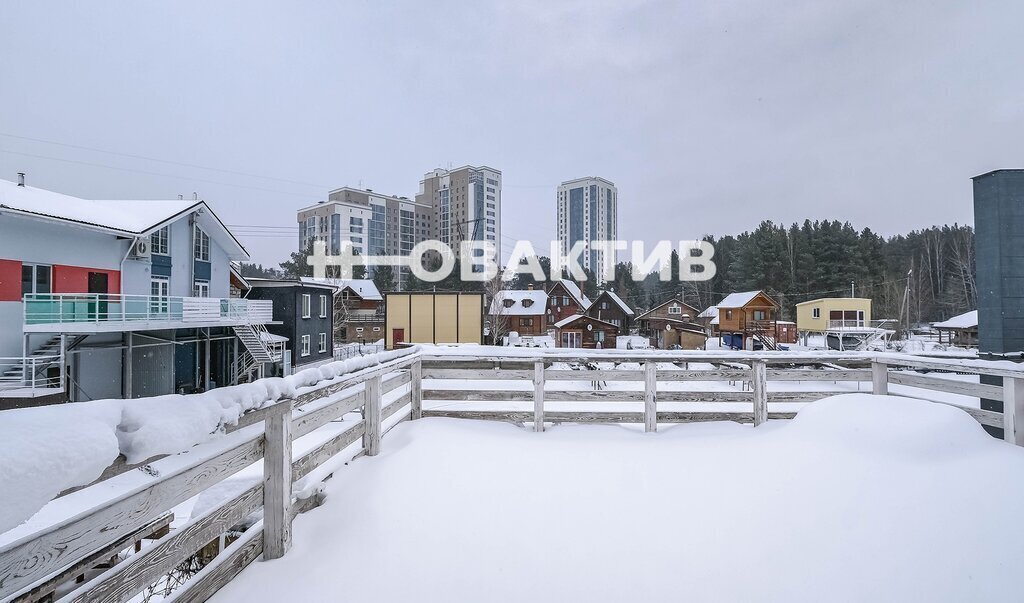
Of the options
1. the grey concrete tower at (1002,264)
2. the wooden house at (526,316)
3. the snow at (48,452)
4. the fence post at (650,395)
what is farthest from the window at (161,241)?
the wooden house at (526,316)

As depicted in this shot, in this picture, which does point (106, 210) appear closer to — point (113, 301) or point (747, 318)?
point (113, 301)

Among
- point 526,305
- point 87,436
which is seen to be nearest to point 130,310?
point 87,436

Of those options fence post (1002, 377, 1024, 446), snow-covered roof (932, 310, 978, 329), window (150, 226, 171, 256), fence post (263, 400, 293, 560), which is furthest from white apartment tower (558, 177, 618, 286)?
fence post (263, 400, 293, 560)

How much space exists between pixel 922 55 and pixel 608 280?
168 feet

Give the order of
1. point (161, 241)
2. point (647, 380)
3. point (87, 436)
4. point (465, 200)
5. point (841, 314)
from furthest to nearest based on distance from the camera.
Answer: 1. point (465, 200)
2. point (841, 314)
3. point (161, 241)
4. point (647, 380)
5. point (87, 436)

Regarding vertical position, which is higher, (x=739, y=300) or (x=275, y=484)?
(x=739, y=300)

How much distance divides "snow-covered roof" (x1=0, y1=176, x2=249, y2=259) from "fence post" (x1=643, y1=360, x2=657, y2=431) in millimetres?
14943

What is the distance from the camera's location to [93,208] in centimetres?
1360

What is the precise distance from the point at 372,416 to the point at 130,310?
14756 mm

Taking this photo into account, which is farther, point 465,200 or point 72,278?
point 465,200

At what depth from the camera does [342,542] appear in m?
2.49

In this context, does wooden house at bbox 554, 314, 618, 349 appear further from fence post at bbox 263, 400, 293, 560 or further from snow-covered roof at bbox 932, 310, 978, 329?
fence post at bbox 263, 400, 293, 560

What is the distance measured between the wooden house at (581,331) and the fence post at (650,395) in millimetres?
26756

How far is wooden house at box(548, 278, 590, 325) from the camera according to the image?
4222cm
